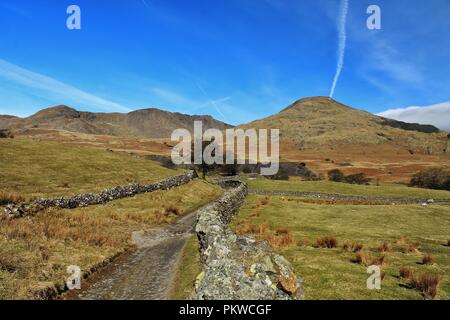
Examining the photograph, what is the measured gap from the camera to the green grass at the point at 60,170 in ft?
141

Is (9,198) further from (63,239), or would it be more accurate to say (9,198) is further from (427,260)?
(427,260)

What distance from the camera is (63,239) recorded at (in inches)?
974

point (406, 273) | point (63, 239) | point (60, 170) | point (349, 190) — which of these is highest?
point (60, 170)

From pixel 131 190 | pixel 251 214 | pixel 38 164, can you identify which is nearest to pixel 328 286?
pixel 251 214

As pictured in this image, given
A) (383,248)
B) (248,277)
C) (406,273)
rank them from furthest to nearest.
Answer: (383,248)
(406,273)
(248,277)

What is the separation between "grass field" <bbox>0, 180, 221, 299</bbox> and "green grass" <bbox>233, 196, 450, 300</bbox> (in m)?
9.86

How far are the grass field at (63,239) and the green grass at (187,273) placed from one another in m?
4.29

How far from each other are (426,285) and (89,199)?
3162 cm

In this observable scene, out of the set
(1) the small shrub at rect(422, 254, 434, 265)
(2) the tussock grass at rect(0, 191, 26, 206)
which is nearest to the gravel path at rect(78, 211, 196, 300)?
(2) the tussock grass at rect(0, 191, 26, 206)

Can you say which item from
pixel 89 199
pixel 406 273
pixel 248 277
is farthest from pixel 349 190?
pixel 248 277

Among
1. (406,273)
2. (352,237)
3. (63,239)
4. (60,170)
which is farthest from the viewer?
(60,170)

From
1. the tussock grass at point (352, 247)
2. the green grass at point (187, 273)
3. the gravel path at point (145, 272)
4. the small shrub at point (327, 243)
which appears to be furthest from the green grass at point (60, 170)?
the tussock grass at point (352, 247)

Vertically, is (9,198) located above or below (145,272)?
above
